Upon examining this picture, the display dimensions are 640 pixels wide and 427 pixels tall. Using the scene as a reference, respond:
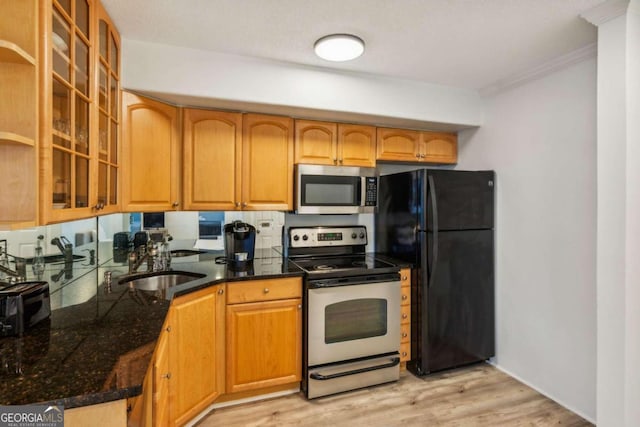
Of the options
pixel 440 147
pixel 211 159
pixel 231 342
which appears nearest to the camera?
pixel 231 342

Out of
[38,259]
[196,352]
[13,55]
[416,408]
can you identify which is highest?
[13,55]

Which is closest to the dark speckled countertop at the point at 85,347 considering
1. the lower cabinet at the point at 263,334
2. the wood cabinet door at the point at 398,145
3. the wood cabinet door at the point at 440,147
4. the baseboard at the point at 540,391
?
the lower cabinet at the point at 263,334

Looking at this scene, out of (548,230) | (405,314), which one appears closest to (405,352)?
(405,314)

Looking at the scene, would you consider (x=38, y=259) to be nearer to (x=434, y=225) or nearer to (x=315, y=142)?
(x=315, y=142)

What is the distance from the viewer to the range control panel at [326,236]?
2801 mm

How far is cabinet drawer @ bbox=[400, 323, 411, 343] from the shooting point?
2.64 metres

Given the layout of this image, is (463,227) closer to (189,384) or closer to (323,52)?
(323,52)

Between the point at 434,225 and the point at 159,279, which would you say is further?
the point at 434,225

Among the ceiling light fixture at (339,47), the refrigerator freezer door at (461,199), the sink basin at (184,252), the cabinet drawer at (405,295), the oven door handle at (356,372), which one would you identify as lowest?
the oven door handle at (356,372)

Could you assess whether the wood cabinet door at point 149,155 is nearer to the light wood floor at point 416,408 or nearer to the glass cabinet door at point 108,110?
the glass cabinet door at point 108,110

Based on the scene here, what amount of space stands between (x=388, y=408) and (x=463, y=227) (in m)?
1.43

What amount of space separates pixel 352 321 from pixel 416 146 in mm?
1635

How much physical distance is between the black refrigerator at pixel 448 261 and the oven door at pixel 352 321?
0.24 meters

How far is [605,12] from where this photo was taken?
1694 millimetres
